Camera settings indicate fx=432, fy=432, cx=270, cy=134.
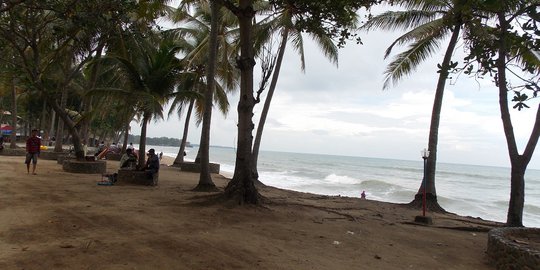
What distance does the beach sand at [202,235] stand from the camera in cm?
516

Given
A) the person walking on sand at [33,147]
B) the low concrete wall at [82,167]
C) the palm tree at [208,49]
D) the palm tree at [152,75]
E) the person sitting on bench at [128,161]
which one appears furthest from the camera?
the low concrete wall at [82,167]

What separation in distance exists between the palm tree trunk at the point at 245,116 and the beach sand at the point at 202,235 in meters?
0.56

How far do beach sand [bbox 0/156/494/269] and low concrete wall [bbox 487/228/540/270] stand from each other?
286 millimetres

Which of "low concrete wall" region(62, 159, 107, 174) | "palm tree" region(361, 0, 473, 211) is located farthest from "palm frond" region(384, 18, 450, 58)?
"low concrete wall" region(62, 159, 107, 174)

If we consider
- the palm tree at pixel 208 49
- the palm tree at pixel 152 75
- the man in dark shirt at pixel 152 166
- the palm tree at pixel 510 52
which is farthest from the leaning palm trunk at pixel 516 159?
the palm tree at pixel 152 75

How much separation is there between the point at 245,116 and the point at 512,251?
5.79 metres

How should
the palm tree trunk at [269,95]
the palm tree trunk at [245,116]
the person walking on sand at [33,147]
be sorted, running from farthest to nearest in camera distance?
the palm tree trunk at [269,95] < the person walking on sand at [33,147] < the palm tree trunk at [245,116]

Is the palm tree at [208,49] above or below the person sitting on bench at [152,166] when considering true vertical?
above

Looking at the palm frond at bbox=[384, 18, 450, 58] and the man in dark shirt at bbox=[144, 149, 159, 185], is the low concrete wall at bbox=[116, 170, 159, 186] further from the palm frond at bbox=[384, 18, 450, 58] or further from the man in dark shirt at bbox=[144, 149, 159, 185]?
the palm frond at bbox=[384, 18, 450, 58]

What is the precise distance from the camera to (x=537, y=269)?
5.25 m

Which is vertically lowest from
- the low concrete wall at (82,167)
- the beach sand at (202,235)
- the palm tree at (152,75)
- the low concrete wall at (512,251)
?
the beach sand at (202,235)

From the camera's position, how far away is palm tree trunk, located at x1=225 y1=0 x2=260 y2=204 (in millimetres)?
9547

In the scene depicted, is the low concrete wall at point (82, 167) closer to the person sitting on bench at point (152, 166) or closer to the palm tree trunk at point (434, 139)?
the person sitting on bench at point (152, 166)

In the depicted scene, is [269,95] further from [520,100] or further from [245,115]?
[520,100]
